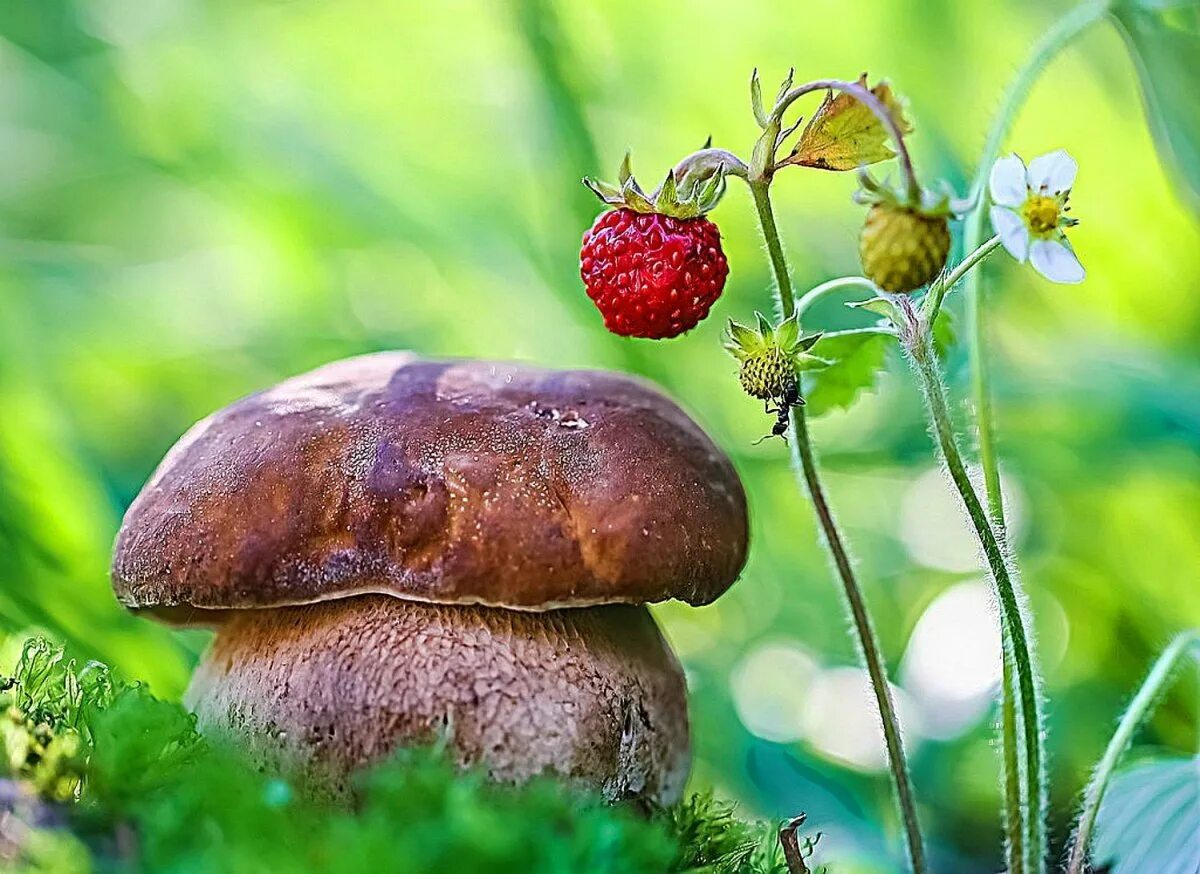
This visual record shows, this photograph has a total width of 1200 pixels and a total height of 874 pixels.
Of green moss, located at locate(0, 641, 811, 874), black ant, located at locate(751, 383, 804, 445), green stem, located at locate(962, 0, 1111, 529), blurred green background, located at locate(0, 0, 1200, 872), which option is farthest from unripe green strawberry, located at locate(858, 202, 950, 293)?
blurred green background, located at locate(0, 0, 1200, 872)

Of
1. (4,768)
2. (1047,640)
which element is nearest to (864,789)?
(1047,640)

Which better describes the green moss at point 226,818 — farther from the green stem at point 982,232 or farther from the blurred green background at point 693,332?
the blurred green background at point 693,332

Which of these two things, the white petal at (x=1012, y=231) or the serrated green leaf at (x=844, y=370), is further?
the serrated green leaf at (x=844, y=370)

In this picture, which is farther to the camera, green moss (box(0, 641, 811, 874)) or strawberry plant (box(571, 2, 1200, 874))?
strawberry plant (box(571, 2, 1200, 874))

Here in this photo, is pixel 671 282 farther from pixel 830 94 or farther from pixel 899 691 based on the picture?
pixel 899 691

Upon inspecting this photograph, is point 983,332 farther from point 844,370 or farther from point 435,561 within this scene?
point 435,561

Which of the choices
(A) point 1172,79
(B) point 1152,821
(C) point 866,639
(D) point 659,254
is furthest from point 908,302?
(A) point 1172,79

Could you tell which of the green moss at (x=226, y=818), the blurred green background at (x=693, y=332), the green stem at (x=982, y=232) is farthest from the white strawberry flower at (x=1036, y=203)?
the blurred green background at (x=693, y=332)

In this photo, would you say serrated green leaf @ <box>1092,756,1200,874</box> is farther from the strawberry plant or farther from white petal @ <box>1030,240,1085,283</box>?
white petal @ <box>1030,240,1085,283</box>
